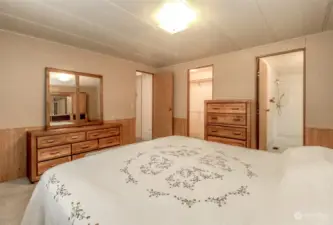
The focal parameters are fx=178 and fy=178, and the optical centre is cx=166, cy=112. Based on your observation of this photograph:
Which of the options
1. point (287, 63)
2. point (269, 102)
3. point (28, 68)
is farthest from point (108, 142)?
point (287, 63)

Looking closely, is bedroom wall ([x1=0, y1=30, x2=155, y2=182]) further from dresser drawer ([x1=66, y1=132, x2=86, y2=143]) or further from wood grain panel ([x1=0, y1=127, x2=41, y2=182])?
dresser drawer ([x1=66, y1=132, x2=86, y2=143])

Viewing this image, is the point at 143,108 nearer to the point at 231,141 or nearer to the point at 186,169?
the point at 231,141

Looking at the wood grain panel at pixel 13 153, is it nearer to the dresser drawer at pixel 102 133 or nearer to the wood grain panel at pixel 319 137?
the dresser drawer at pixel 102 133

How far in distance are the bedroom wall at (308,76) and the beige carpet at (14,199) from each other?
3754mm

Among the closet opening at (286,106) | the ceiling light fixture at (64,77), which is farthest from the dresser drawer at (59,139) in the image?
the closet opening at (286,106)

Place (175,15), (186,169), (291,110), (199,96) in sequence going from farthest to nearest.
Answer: (199,96) < (291,110) < (175,15) < (186,169)

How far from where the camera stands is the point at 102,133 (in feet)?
11.5

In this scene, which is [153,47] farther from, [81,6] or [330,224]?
[330,224]

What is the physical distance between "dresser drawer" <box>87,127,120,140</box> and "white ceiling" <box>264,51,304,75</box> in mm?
3634

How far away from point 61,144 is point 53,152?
0.16 metres

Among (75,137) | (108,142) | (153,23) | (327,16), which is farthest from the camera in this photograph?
(108,142)

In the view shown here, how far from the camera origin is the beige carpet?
71.3 inches

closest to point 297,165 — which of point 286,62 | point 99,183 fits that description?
point 99,183

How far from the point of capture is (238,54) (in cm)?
371
